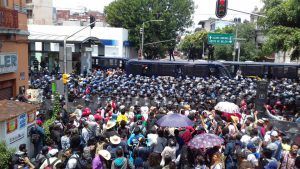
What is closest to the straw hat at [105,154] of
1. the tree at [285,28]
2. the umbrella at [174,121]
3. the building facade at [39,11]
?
the umbrella at [174,121]

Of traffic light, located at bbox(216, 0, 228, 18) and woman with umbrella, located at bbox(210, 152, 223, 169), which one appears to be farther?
traffic light, located at bbox(216, 0, 228, 18)

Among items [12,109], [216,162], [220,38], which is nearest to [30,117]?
[12,109]

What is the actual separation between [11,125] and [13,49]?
31.3ft

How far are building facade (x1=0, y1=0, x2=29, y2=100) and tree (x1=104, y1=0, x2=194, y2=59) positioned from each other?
3078cm

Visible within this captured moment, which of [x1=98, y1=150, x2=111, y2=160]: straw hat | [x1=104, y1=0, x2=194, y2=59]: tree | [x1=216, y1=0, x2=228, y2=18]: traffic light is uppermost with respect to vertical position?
[x1=104, y1=0, x2=194, y2=59]: tree

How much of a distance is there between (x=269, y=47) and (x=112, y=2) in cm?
3758

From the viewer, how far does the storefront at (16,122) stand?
9805 mm

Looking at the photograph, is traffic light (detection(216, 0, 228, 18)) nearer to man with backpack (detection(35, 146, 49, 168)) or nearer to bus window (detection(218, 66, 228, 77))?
man with backpack (detection(35, 146, 49, 168))

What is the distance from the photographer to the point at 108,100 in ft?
55.2

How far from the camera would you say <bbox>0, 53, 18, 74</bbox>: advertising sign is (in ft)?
56.5

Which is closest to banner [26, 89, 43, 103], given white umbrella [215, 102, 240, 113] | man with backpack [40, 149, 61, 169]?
white umbrella [215, 102, 240, 113]

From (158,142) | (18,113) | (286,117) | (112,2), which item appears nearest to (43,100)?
(18,113)

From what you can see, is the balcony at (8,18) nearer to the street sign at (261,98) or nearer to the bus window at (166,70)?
the street sign at (261,98)

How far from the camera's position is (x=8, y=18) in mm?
17250
